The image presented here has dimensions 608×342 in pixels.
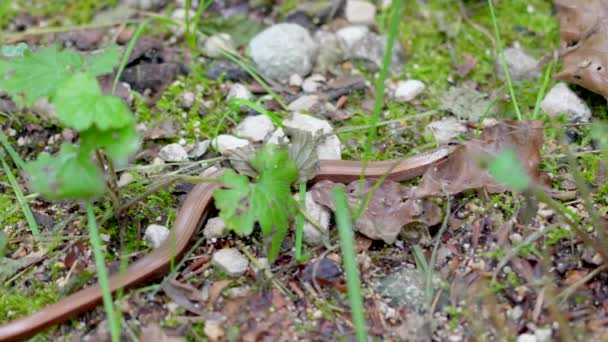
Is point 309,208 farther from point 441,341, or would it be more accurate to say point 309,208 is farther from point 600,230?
point 600,230

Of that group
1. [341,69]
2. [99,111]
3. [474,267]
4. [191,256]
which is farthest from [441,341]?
[341,69]

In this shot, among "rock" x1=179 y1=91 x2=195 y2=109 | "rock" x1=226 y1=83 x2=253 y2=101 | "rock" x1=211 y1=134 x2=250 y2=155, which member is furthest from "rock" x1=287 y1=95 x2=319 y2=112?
"rock" x1=179 y1=91 x2=195 y2=109

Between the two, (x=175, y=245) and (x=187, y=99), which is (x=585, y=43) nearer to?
(x=187, y=99)

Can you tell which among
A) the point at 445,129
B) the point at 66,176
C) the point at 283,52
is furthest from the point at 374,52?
the point at 66,176

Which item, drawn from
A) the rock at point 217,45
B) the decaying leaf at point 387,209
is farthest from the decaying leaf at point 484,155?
the rock at point 217,45

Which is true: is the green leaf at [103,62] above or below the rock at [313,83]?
above

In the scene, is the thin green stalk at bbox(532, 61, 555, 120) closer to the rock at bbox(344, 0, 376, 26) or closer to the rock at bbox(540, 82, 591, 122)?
the rock at bbox(540, 82, 591, 122)

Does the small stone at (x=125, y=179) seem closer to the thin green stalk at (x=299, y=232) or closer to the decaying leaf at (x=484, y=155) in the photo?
the thin green stalk at (x=299, y=232)
